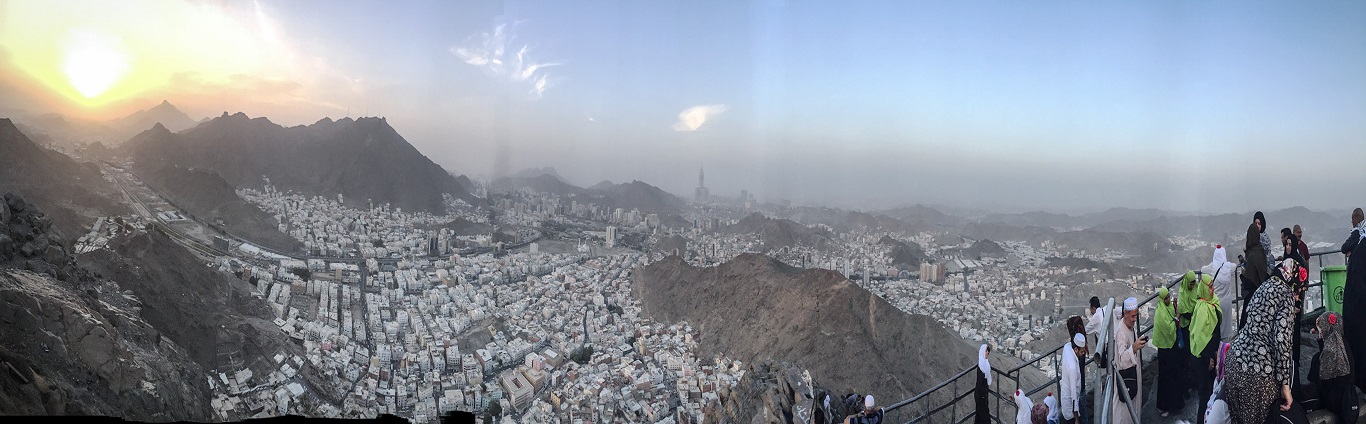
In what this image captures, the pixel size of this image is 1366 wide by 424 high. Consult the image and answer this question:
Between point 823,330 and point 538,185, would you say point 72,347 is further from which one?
point 538,185

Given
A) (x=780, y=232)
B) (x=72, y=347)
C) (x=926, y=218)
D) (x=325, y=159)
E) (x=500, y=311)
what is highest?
(x=325, y=159)

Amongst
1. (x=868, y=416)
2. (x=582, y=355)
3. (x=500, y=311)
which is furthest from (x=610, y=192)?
(x=868, y=416)

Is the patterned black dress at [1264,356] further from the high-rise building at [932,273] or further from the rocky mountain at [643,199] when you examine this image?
the rocky mountain at [643,199]

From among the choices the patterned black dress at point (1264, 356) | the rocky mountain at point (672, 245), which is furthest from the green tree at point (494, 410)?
the rocky mountain at point (672, 245)

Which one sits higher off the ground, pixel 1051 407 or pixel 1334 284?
pixel 1334 284

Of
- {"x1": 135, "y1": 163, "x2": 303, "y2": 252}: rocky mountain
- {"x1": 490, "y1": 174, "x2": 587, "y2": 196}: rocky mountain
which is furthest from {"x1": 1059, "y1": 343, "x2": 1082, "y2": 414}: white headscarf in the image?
{"x1": 490, "y1": 174, "x2": 587, "y2": 196}: rocky mountain

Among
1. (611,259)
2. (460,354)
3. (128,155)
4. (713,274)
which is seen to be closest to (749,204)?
(611,259)

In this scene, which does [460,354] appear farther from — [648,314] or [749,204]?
[749,204]
